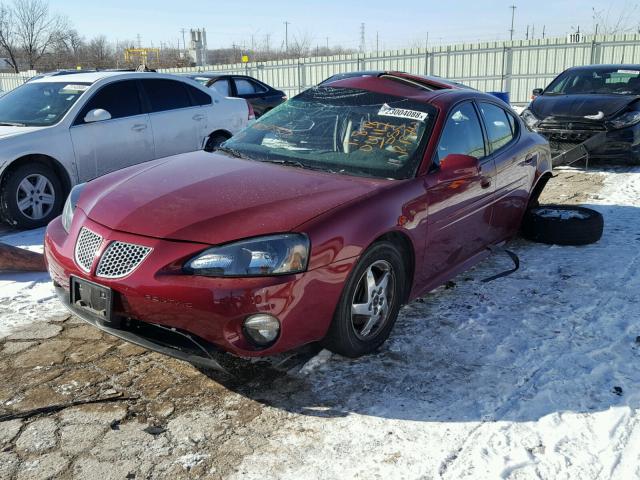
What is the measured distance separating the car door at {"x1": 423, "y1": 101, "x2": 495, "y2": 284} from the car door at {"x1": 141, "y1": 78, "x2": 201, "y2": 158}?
426cm

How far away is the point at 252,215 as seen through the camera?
9.71 ft

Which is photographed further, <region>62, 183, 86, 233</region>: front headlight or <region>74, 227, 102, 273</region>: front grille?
<region>62, 183, 86, 233</region>: front headlight

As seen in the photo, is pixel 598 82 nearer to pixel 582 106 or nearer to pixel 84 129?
pixel 582 106

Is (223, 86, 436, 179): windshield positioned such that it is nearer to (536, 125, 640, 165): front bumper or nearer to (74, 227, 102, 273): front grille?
(74, 227, 102, 273): front grille

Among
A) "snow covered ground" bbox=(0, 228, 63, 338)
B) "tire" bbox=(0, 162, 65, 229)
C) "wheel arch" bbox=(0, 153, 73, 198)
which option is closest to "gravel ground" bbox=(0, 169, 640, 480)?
"snow covered ground" bbox=(0, 228, 63, 338)

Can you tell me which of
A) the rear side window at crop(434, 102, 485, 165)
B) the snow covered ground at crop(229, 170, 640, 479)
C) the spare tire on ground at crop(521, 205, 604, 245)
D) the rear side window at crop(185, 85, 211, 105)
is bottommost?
the snow covered ground at crop(229, 170, 640, 479)

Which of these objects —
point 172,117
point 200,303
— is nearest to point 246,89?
point 172,117

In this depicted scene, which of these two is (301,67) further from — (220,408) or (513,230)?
(220,408)

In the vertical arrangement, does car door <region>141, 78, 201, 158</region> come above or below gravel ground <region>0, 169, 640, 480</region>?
above

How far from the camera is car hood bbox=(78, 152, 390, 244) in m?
2.88

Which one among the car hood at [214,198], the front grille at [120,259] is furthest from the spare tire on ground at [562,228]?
the front grille at [120,259]

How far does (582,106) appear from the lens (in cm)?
911

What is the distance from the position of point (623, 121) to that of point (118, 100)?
7.32m

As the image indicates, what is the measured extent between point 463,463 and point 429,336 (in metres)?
1.22
